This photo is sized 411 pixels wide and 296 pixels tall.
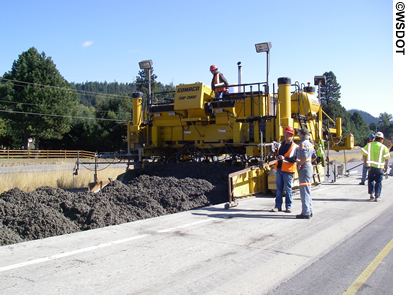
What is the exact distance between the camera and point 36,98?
138ft

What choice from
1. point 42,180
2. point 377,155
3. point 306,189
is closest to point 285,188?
point 306,189

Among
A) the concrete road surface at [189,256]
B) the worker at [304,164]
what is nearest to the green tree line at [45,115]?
the worker at [304,164]

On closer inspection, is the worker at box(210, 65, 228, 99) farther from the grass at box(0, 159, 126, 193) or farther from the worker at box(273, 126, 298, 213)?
the grass at box(0, 159, 126, 193)

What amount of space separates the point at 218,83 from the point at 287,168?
4.95 m

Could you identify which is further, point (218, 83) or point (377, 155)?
point (218, 83)

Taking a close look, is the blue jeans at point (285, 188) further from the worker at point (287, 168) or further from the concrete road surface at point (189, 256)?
the concrete road surface at point (189, 256)

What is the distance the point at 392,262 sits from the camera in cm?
464

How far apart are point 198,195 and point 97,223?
3055 mm

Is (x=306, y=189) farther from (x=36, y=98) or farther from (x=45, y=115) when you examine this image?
(x=36, y=98)

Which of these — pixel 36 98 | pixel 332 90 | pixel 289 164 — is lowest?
pixel 289 164

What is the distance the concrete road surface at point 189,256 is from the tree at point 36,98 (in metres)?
39.7

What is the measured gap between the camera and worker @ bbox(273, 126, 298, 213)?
25.1ft

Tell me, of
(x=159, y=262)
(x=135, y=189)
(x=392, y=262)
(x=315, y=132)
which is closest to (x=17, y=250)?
(x=159, y=262)

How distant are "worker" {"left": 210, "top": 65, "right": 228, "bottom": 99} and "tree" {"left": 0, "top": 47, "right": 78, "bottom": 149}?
114 feet
